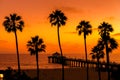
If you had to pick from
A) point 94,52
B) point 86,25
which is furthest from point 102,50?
point 86,25

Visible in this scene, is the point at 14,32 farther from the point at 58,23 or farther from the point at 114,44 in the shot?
the point at 114,44

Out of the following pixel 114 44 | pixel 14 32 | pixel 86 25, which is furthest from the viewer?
pixel 86 25

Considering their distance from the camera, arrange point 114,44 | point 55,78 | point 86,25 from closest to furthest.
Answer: point 114,44 → point 86,25 → point 55,78

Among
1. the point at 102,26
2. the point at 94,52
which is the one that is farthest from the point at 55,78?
the point at 102,26

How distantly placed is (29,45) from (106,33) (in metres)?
17.2

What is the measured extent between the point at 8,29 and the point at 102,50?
70.6 feet

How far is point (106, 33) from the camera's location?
84312mm

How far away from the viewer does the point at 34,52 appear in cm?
8638

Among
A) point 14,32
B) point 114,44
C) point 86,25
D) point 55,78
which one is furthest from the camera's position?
point 55,78

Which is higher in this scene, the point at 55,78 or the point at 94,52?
the point at 94,52

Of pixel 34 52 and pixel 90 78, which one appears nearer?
pixel 34 52

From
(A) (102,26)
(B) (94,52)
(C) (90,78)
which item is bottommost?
(C) (90,78)

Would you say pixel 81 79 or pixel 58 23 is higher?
pixel 58 23

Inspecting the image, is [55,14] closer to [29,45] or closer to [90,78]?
[29,45]
